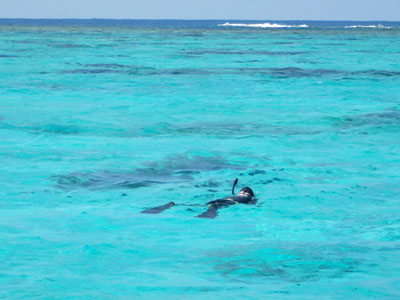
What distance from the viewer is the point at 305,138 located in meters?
13.1

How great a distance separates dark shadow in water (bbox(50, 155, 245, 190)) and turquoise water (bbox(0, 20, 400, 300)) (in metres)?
0.03

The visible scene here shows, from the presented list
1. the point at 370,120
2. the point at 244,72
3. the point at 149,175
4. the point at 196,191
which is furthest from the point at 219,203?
the point at 244,72

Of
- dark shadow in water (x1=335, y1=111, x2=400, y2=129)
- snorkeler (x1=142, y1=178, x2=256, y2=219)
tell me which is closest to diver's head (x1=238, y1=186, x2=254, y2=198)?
snorkeler (x1=142, y1=178, x2=256, y2=219)

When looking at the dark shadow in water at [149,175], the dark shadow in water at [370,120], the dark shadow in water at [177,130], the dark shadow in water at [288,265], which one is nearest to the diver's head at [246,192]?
the dark shadow in water at [149,175]

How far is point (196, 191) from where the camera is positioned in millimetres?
8867

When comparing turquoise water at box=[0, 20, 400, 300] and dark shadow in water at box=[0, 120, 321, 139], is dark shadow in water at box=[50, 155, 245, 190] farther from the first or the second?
dark shadow in water at box=[0, 120, 321, 139]

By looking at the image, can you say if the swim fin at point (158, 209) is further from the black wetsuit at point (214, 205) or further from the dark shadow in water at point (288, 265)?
the dark shadow in water at point (288, 265)

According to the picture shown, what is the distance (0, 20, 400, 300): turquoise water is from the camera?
20.3 feet

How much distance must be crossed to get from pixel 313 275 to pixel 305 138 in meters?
7.13

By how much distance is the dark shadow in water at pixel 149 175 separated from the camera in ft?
30.8

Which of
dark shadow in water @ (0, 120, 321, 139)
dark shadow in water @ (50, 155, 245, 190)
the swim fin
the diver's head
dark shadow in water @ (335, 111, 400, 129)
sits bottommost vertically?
the swim fin

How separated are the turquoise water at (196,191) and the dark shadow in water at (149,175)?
0.03 meters

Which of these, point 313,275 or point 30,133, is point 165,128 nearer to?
point 30,133

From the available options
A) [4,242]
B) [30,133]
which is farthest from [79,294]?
[30,133]
